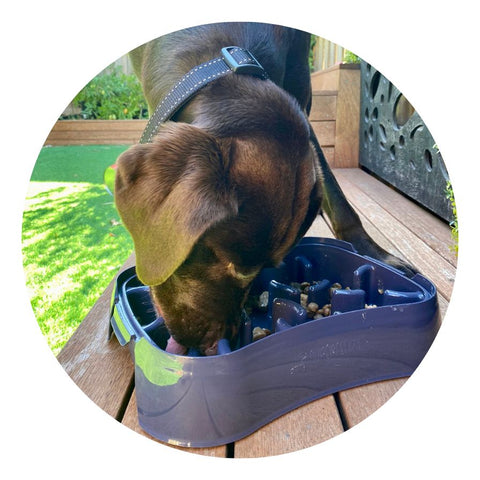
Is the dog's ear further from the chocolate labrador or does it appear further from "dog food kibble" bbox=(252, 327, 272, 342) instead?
"dog food kibble" bbox=(252, 327, 272, 342)

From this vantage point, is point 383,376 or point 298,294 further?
point 298,294

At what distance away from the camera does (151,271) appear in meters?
1.13

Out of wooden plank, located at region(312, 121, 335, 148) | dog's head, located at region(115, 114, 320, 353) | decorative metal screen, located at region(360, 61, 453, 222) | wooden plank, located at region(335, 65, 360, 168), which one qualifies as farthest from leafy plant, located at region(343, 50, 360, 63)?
dog's head, located at region(115, 114, 320, 353)

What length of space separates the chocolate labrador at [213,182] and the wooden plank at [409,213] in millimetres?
799

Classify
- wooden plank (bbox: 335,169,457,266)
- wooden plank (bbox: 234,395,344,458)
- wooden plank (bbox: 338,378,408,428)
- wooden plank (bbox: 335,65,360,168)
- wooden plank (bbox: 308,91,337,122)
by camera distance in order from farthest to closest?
wooden plank (bbox: 308,91,337,122) → wooden plank (bbox: 335,65,360,168) → wooden plank (bbox: 335,169,457,266) → wooden plank (bbox: 338,378,408,428) → wooden plank (bbox: 234,395,344,458)

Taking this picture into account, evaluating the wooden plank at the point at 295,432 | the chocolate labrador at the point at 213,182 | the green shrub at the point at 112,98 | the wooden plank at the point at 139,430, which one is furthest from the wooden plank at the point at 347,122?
the wooden plank at the point at 139,430

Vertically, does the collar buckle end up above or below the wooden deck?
above

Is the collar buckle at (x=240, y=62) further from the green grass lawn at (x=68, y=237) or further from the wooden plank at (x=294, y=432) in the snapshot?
the wooden plank at (x=294, y=432)

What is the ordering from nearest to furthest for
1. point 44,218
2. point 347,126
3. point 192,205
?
point 192,205 < point 44,218 < point 347,126

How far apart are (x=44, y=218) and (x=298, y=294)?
3.15 feet

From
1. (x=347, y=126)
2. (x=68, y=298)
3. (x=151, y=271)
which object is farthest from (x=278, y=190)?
(x=347, y=126)

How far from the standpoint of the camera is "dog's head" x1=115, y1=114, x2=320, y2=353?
1.11 m

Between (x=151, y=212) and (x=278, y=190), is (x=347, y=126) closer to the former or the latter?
(x=278, y=190)

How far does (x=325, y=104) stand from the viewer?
7.86ft
